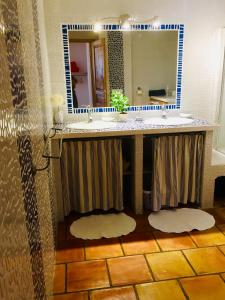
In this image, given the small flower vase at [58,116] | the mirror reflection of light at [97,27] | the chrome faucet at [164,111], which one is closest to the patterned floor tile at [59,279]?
the small flower vase at [58,116]

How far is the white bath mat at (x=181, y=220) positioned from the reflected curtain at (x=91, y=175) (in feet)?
1.19

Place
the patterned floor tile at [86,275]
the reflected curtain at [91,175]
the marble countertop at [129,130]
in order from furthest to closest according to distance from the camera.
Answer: the reflected curtain at [91,175] < the marble countertop at [129,130] < the patterned floor tile at [86,275]

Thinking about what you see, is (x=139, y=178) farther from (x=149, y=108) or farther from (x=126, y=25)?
(x=126, y=25)

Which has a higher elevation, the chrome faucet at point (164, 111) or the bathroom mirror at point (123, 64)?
the bathroom mirror at point (123, 64)

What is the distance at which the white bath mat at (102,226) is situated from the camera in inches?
91.2

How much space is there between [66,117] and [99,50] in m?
0.71

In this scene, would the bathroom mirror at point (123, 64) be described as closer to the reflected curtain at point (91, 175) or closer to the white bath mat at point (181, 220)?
the reflected curtain at point (91, 175)

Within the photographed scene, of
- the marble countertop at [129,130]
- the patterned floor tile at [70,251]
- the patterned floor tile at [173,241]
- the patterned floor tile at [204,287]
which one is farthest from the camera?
the marble countertop at [129,130]

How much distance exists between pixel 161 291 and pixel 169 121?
150cm

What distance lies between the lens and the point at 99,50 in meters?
2.69

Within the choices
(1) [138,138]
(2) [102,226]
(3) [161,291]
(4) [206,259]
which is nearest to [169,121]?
(1) [138,138]

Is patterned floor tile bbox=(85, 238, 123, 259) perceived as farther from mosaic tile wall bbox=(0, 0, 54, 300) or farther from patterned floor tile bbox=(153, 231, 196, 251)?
mosaic tile wall bbox=(0, 0, 54, 300)

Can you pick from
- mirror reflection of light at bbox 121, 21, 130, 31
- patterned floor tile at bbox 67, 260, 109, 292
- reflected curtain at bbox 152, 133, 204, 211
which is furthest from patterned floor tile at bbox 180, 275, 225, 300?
mirror reflection of light at bbox 121, 21, 130, 31

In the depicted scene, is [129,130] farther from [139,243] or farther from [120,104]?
[139,243]
